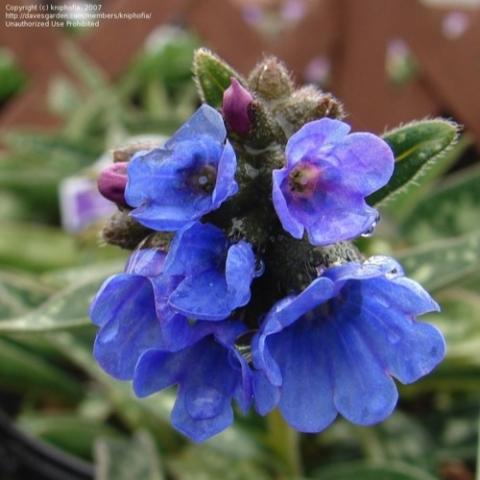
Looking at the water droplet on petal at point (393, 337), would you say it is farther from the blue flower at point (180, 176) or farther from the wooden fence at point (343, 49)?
the wooden fence at point (343, 49)

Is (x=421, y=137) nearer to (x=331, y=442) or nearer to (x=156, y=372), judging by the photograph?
(x=156, y=372)

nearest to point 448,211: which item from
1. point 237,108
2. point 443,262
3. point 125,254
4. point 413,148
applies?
point 443,262

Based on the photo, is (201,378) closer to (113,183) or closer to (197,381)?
(197,381)

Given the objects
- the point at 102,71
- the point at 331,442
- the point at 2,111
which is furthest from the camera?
the point at 2,111

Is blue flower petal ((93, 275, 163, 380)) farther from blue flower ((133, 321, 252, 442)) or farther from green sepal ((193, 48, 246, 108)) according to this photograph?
green sepal ((193, 48, 246, 108))

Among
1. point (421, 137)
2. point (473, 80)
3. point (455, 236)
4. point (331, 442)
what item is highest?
point (421, 137)

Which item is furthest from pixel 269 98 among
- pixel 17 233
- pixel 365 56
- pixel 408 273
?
pixel 365 56

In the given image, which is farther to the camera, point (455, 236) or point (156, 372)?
point (455, 236)
